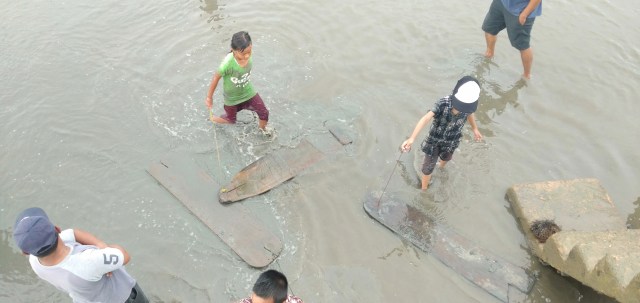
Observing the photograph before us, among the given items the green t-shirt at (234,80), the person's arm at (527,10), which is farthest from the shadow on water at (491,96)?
the green t-shirt at (234,80)

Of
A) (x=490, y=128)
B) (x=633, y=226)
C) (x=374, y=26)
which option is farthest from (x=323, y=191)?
(x=374, y=26)

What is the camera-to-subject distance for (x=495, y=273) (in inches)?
157

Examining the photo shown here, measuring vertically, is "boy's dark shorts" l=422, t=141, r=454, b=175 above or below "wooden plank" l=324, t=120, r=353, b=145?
above

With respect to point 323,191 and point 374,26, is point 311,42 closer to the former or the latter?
point 374,26

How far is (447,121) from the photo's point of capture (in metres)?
3.98

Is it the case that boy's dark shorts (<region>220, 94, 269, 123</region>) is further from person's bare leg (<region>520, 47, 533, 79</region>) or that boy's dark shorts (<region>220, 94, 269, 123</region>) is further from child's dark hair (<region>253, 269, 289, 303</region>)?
person's bare leg (<region>520, 47, 533, 79</region>)

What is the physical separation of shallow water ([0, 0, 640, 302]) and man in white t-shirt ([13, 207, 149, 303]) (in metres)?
1.16

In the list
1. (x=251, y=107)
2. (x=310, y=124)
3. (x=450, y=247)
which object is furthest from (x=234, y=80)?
(x=450, y=247)

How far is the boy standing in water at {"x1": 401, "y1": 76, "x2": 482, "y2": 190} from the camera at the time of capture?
3646 mm

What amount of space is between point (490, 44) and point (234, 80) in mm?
4025

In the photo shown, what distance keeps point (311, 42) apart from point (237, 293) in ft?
14.4

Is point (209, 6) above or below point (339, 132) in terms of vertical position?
above

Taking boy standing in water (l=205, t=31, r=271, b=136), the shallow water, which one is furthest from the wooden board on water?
boy standing in water (l=205, t=31, r=271, b=136)

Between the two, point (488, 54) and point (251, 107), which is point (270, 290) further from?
point (488, 54)
